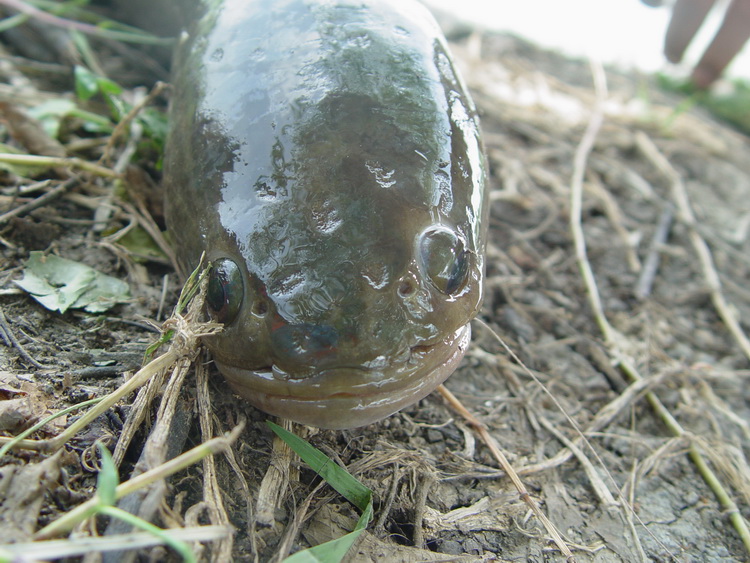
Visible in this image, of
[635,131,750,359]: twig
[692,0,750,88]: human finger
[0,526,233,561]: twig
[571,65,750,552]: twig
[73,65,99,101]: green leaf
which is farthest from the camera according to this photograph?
[692,0,750,88]: human finger

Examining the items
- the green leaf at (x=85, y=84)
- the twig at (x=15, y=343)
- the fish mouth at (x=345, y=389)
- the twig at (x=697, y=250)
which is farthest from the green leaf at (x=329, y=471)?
the green leaf at (x=85, y=84)

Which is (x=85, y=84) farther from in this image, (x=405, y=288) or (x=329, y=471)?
(x=329, y=471)

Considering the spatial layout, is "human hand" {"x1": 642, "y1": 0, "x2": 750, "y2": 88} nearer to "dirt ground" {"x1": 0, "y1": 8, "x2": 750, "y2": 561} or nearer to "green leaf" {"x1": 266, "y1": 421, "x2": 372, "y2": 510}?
"dirt ground" {"x1": 0, "y1": 8, "x2": 750, "y2": 561}

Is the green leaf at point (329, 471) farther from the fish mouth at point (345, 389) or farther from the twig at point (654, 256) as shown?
the twig at point (654, 256)

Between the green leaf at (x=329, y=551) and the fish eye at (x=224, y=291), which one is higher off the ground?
the fish eye at (x=224, y=291)

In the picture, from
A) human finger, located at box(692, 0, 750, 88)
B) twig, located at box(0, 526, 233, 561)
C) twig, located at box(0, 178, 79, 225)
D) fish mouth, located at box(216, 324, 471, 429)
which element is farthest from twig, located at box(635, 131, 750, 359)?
twig, located at box(0, 178, 79, 225)

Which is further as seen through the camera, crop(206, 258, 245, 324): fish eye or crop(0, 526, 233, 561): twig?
crop(206, 258, 245, 324): fish eye

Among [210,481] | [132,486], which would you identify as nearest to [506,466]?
[210,481]
